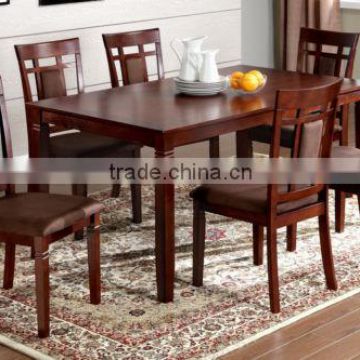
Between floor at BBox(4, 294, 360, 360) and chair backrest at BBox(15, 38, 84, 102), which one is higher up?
chair backrest at BBox(15, 38, 84, 102)

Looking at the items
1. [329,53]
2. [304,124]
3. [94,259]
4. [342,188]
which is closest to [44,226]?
[94,259]

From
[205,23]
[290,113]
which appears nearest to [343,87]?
[290,113]

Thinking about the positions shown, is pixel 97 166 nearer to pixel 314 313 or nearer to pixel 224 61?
pixel 314 313

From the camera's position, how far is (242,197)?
3.43 metres

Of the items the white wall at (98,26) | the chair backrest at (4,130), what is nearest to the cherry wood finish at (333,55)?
the white wall at (98,26)

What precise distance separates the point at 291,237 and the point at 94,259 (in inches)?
40.4

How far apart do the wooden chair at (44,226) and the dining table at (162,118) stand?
257 mm

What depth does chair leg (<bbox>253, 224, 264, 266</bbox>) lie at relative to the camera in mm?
3838

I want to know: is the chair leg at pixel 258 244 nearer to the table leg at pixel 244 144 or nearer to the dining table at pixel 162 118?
the dining table at pixel 162 118

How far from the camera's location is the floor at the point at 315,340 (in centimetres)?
306

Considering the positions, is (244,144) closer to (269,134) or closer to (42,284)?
(269,134)

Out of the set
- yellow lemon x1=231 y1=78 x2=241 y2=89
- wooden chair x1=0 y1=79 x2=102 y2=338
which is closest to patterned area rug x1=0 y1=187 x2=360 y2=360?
wooden chair x1=0 y1=79 x2=102 y2=338

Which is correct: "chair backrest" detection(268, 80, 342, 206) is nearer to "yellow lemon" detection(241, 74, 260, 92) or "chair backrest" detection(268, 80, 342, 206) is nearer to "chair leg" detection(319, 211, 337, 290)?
"chair leg" detection(319, 211, 337, 290)

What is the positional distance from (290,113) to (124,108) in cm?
76
